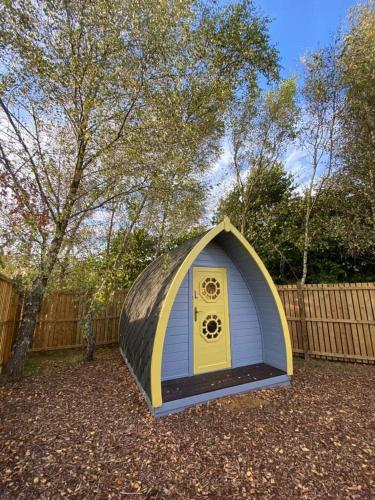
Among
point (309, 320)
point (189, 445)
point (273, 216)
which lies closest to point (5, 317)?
point (189, 445)

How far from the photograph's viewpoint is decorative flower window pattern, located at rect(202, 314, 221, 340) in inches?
178

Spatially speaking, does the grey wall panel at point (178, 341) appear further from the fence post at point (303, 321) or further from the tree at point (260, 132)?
the tree at point (260, 132)

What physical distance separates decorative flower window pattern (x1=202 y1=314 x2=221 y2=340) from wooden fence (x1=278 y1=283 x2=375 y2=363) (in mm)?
2920

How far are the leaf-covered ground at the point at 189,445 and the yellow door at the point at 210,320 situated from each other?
0.85m

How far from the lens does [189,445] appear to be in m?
2.71

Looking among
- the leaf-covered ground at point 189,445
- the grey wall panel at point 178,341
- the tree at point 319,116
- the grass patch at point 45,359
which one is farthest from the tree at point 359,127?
the grass patch at point 45,359

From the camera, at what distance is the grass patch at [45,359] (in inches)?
208

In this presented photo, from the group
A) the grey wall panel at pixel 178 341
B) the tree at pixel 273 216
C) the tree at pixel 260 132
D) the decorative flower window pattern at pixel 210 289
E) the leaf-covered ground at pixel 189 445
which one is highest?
the tree at pixel 260 132

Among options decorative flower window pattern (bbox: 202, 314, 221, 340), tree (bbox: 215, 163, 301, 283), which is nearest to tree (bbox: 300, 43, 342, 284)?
tree (bbox: 215, 163, 301, 283)

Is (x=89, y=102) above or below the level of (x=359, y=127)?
below

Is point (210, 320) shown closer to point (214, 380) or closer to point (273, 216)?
point (214, 380)

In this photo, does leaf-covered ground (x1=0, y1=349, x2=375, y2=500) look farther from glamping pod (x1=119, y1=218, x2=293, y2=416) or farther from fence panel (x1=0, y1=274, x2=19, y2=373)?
fence panel (x1=0, y1=274, x2=19, y2=373)

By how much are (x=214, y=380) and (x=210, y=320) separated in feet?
3.33

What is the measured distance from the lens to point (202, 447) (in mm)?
2676
